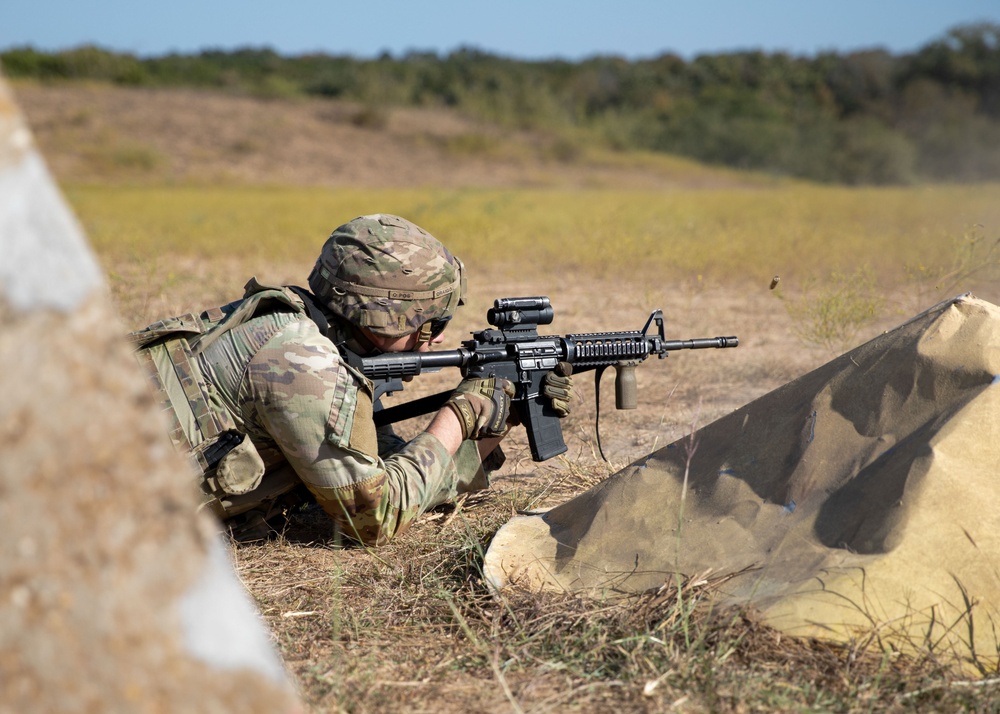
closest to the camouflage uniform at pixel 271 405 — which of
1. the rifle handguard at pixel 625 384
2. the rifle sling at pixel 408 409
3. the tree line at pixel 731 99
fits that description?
the rifle sling at pixel 408 409

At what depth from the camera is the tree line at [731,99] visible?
39750mm

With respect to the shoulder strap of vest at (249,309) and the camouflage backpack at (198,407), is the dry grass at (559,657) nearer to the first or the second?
the camouflage backpack at (198,407)

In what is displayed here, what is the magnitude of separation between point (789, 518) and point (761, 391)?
2840 mm

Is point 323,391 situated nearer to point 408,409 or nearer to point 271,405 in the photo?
point 271,405

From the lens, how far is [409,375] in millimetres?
3334

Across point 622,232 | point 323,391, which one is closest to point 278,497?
point 323,391

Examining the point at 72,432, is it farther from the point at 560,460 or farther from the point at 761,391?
the point at 761,391

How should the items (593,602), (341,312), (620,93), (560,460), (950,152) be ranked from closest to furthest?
(593,602), (341,312), (560,460), (950,152), (620,93)

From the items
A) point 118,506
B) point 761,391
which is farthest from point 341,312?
point 761,391

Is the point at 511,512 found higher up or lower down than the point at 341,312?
lower down

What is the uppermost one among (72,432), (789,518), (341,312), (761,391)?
(72,432)

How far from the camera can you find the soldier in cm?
286

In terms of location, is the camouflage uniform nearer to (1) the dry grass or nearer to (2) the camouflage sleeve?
(2) the camouflage sleeve

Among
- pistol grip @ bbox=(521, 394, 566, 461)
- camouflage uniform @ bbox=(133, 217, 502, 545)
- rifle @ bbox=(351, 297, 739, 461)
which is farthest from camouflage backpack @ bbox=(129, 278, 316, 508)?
pistol grip @ bbox=(521, 394, 566, 461)
